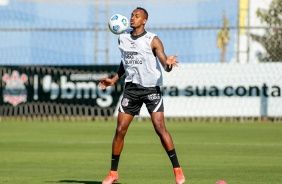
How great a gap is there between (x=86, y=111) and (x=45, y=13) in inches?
240

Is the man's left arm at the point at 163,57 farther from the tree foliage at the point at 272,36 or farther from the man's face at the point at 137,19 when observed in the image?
the tree foliage at the point at 272,36

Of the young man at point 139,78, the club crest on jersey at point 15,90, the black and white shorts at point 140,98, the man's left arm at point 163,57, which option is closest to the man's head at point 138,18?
the young man at point 139,78

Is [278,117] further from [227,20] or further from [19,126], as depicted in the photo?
[19,126]

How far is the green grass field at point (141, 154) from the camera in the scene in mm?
14125

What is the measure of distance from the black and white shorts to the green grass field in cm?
113

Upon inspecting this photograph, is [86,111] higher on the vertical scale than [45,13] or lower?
lower

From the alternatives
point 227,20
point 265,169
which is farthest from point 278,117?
point 265,169

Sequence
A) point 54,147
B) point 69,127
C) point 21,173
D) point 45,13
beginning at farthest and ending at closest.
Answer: point 45,13
point 69,127
point 54,147
point 21,173

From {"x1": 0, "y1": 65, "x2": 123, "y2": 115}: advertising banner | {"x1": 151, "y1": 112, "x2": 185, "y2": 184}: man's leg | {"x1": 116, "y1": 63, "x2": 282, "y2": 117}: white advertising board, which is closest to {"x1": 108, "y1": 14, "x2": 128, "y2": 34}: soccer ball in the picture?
{"x1": 151, "y1": 112, "x2": 185, "y2": 184}: man's leg

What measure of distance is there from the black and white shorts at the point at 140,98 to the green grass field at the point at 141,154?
44.4 inches

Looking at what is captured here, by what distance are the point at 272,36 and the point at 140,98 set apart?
71.3 ft

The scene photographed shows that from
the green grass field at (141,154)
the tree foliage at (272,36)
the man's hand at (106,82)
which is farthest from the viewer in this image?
the tree foliage at (272,36)

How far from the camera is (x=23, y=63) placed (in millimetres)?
34875

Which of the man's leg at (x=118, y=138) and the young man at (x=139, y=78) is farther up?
the young man at (x=139, y=78)
